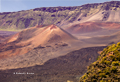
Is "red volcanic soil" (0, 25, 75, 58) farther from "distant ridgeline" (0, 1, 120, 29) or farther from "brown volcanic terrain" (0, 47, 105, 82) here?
"distant ridgeline" (0, 1, 120, 29)

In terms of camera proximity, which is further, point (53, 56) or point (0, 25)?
point (0, 25)

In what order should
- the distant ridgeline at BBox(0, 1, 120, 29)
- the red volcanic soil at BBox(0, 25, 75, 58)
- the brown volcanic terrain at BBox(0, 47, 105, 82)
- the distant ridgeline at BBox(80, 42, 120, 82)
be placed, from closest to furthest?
1. the distant ridgeline at BBox(80, 42, 120, 82)
2. the brown volcanic terrain at BBox(0, 47, 105, 82)
3. the red volcanic soil at BBox(0, 25, 75, 58)
4. the distant ridgeline at BBox(0, 1, 120, 29)

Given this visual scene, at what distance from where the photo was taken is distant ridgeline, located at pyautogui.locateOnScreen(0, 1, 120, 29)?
15480cm

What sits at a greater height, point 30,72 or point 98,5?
point 98,5

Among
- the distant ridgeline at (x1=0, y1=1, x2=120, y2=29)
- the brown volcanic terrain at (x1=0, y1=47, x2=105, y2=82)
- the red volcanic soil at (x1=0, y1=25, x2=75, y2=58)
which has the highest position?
the distant ridgeline at (x1=0, y1=1, x2=120, y2=29)

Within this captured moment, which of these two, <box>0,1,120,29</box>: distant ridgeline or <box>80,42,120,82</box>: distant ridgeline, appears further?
<box>0,1,120,29</box>: distant ridgeline

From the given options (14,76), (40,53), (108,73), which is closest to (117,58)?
(108,73)

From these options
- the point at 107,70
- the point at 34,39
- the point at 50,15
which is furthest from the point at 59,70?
the point at 50,15

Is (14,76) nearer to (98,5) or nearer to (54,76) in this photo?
(54,76)

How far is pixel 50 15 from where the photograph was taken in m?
177

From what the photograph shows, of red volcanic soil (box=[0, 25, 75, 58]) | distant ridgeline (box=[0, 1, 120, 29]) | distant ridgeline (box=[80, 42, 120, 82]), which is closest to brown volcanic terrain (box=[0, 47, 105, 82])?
red volcanic soil (box=[0, 25, 75, 58])

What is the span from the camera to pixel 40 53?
4459 centimetres

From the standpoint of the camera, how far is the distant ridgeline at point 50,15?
15480 cm

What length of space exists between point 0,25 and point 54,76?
16084 cm
